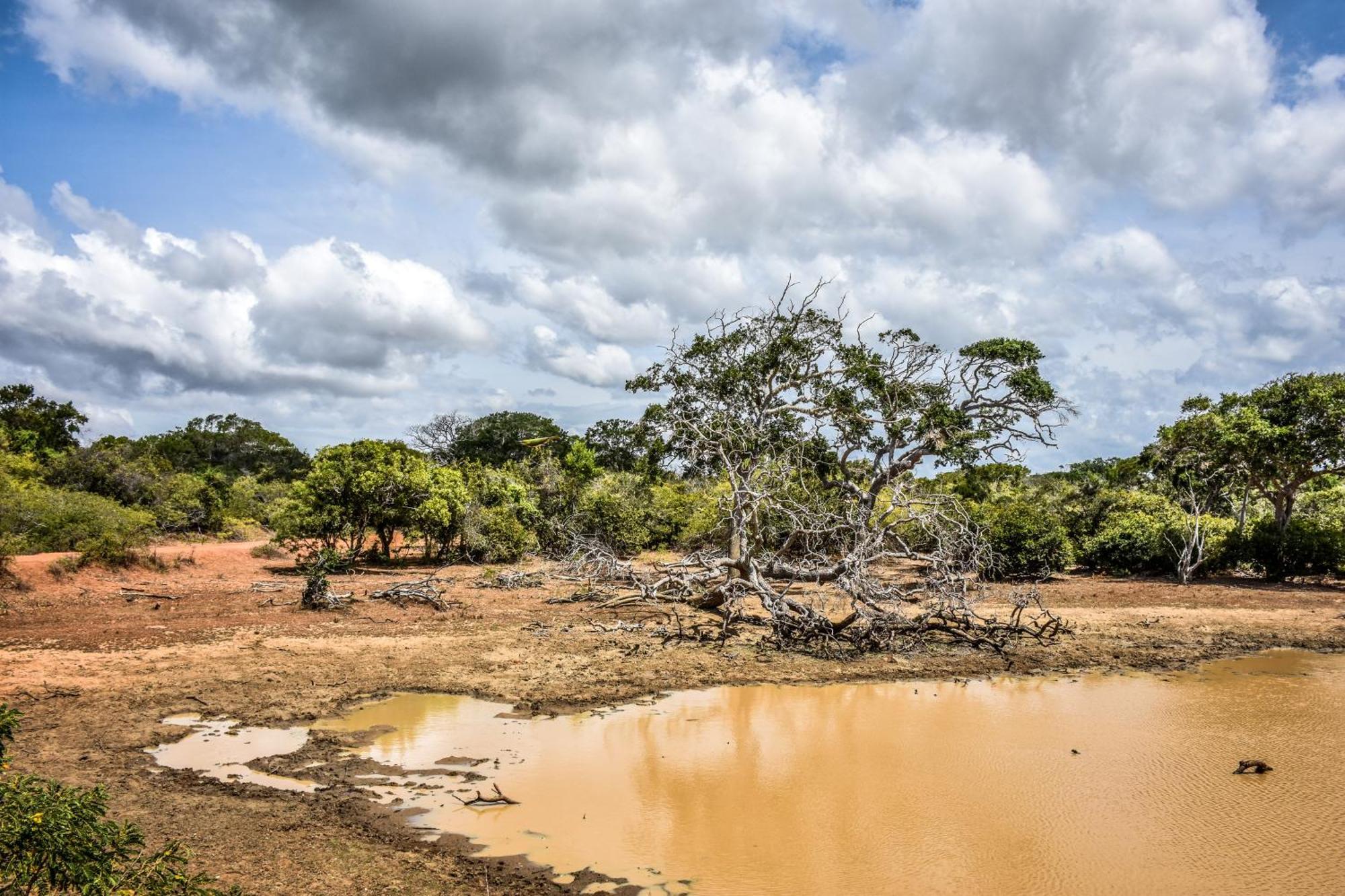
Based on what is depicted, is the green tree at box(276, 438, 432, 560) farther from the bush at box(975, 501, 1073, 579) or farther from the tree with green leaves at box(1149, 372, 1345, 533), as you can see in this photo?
the tree with green leaves at box(1149, 372, 1345, 533)

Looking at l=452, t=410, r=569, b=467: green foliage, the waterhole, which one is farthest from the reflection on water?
l=452, t=410, r=569, b=467: green foliage

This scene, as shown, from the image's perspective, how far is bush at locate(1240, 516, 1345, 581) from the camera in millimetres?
19844

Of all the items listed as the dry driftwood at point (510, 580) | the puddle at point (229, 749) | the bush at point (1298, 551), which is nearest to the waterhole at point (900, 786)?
the puddle at point (229, 749)

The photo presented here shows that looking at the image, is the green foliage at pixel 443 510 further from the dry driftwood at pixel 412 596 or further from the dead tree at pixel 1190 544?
the dead tree at pixel 1190 544

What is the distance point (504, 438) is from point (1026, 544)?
30.1m

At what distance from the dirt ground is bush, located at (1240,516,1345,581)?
84cm

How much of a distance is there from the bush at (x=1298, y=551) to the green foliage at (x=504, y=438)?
2896 cm

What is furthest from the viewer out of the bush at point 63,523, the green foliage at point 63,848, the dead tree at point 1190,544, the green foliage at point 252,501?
the green foliage at point 252,501

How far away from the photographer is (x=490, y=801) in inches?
252

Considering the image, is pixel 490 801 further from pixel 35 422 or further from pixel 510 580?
pixel 35 422

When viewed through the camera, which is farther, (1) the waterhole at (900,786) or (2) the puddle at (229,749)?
(2) the puddle at (229,749)

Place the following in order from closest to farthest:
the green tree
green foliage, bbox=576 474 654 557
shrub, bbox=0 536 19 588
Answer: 1. shrub, bbox=0 536 19 588
2. the green tree
3. green foliage, bbox=576 474 654 557

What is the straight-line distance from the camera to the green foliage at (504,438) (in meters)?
41.9

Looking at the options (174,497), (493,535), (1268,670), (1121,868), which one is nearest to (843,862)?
(1121,868)
